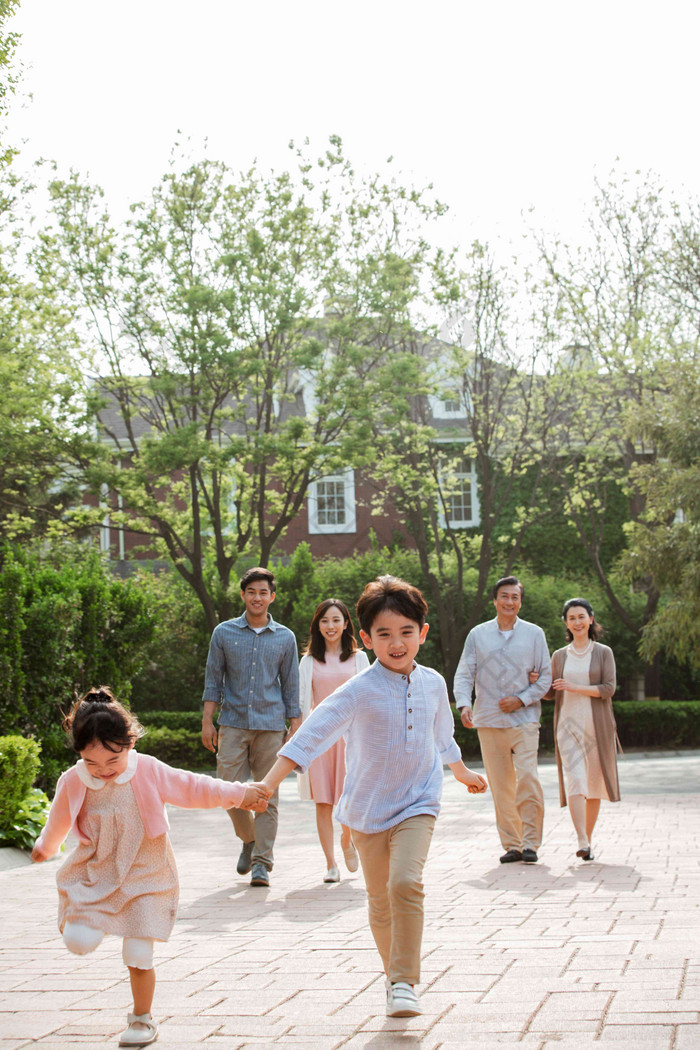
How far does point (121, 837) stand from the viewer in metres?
4.41

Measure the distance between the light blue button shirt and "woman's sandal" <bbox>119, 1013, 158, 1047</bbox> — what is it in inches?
205

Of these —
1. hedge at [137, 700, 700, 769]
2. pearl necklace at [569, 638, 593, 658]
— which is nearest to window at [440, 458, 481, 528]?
hedge at [137, 700, 700, 769]

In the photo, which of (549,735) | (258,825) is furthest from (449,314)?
(258,825)

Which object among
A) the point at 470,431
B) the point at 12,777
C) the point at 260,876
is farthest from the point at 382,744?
the point at 470,431

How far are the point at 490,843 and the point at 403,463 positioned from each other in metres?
15.6

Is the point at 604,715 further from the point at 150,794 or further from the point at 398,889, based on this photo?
the point at 150,794

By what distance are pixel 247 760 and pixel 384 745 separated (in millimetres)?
4284

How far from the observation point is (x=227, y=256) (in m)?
20.4

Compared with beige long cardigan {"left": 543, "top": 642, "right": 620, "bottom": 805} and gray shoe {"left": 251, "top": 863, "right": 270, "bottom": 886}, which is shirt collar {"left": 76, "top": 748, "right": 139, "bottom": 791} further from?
beige long cardigan {"left": 543, "top": 642, "right": 620, "bottom": 805}

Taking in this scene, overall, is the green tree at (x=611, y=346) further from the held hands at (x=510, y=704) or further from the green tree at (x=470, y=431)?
the held hands at (x=510, y=704)

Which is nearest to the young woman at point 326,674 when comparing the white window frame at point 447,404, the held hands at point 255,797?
the held hands at point 255,797

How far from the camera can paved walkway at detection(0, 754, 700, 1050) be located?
4281mm

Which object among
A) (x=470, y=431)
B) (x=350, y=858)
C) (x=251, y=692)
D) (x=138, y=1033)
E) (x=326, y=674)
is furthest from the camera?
(x=470, y=431)

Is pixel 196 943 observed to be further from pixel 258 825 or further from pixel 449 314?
pixel 449 314
